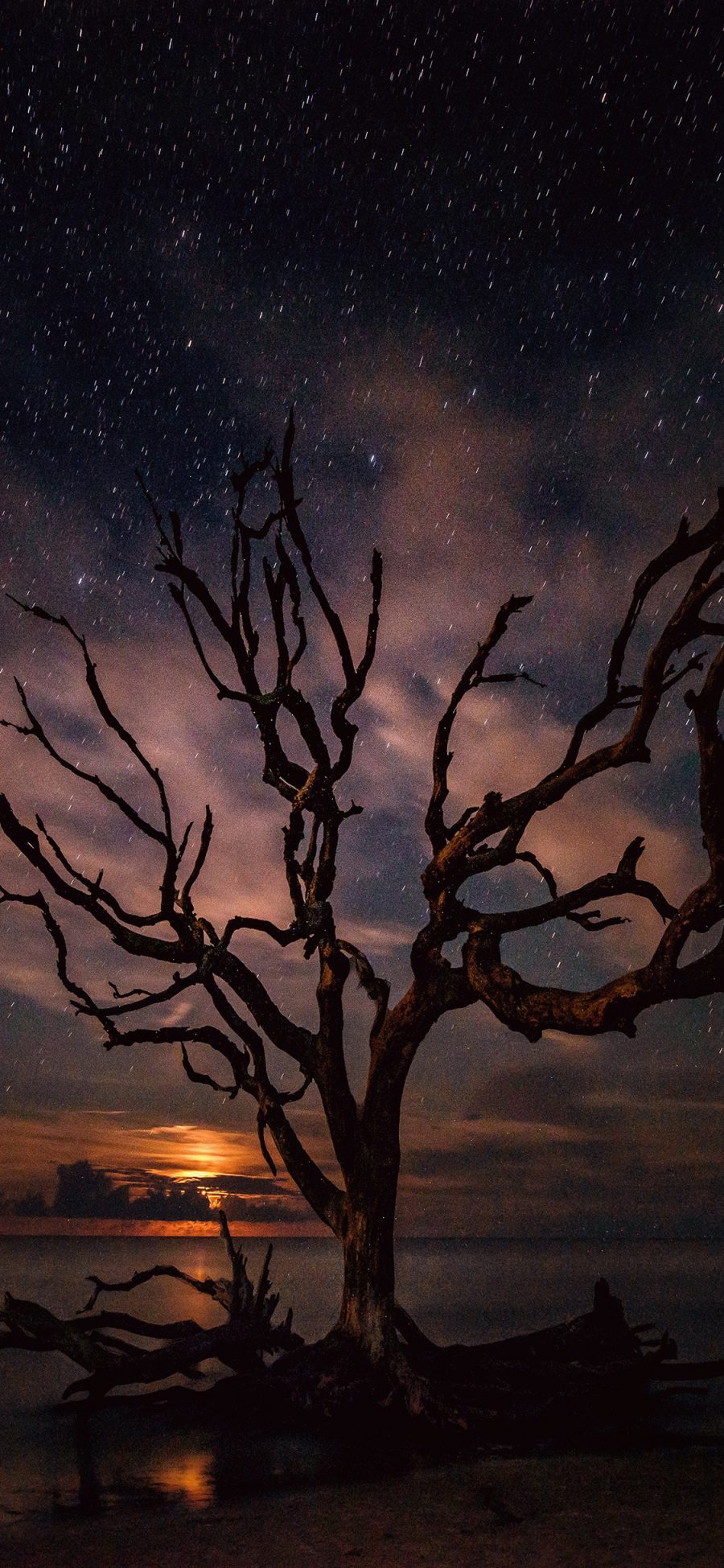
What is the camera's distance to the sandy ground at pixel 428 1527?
7.68m

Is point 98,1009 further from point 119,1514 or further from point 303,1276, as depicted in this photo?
point 303,1276

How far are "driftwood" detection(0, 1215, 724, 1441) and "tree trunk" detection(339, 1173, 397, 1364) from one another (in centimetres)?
19

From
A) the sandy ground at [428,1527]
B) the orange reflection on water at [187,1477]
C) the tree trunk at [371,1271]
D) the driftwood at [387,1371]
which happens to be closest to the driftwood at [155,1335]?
the driftwood at [387,1371]

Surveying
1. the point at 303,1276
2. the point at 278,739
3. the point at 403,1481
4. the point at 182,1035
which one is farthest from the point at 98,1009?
the point at 303,1276

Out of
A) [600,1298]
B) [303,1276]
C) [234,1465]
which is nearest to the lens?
[234,1465]

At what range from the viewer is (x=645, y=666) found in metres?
10.0

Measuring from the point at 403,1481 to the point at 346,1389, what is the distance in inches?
73.7

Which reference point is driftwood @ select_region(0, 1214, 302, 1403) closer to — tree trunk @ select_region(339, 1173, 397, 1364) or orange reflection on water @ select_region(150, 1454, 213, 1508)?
orange reflection on water @ select_region(150, 1454, 213, 1508)

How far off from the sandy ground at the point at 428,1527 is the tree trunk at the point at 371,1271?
74.4 inches

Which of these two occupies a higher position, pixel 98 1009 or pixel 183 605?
pixel 183 605

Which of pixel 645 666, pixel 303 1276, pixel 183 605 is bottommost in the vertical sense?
pixel 303 1276

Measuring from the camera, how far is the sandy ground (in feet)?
25.2

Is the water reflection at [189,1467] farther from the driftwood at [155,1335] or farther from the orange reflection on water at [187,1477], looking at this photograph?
the driftwood at [155,1335]

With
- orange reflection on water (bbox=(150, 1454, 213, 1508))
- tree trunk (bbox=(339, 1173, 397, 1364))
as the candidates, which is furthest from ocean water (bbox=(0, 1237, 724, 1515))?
tree trunk (bbox=(339, 1173, 397, 1364))
